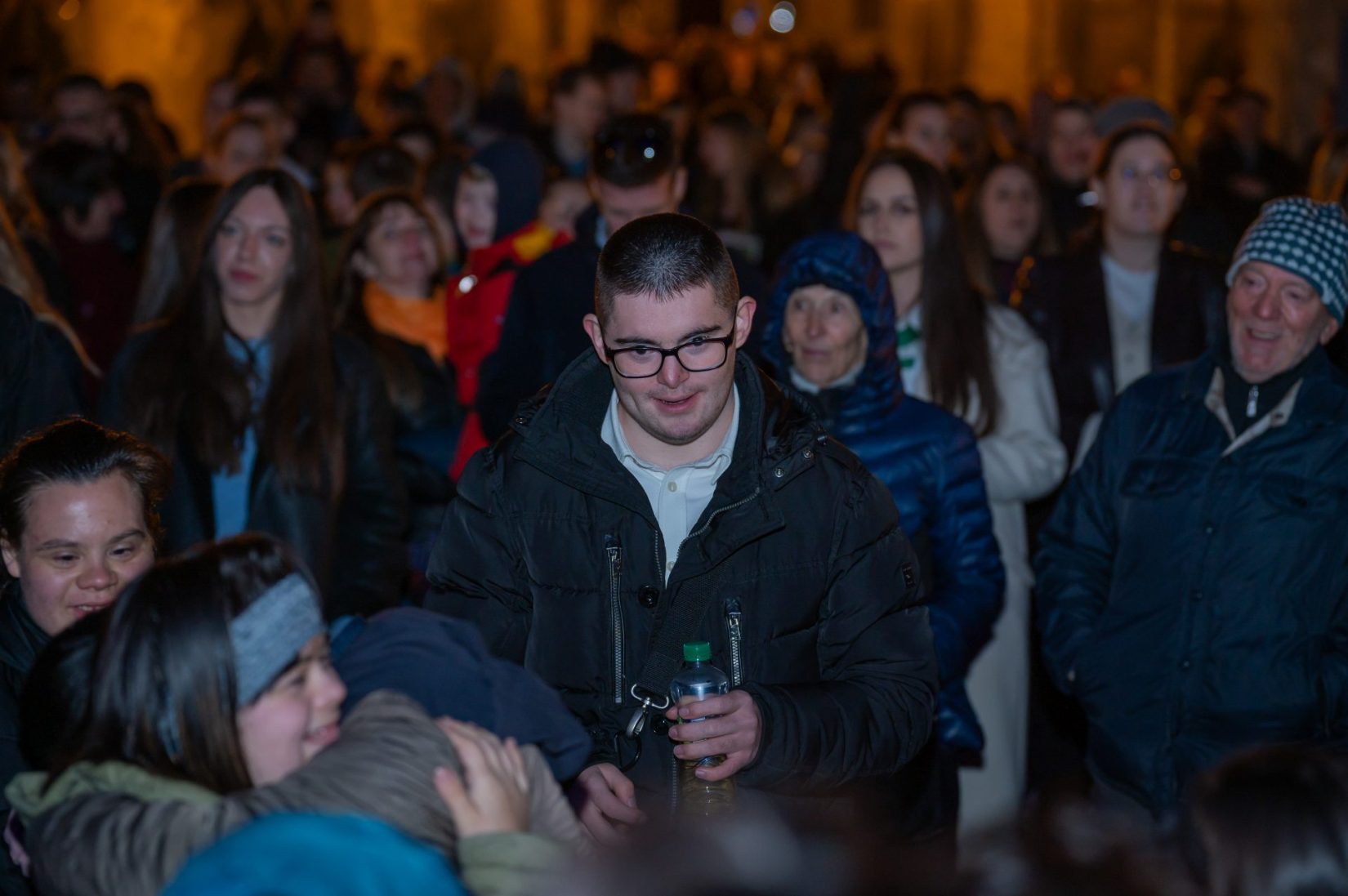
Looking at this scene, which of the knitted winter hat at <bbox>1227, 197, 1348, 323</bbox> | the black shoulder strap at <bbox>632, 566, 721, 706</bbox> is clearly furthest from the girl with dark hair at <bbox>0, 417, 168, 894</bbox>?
the knitted winter hat at <bbox>1227, 197, 1348, 323</bbox>

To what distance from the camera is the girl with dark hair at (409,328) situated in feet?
20.7

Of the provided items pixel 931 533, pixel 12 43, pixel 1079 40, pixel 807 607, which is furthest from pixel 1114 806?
pixel 1079 40

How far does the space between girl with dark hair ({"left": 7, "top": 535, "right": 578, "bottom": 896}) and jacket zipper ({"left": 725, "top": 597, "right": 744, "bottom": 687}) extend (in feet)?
2.62

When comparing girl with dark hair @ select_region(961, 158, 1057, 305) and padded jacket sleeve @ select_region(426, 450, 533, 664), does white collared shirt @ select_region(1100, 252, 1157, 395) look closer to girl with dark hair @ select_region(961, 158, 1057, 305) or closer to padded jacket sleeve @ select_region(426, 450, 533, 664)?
girl with dark hair @ select_region(961, 158, 1057, 305)

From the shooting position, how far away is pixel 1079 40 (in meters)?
27.1

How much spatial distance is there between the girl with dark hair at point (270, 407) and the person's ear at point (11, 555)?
1242 millimetres

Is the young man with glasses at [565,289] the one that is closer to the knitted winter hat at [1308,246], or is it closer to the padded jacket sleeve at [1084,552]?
the padded jacket sleeve at [1084,552]

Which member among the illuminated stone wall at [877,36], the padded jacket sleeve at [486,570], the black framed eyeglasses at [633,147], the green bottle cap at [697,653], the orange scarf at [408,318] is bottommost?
the green bottle cap at [697,653]

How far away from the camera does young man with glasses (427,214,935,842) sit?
11.8ft

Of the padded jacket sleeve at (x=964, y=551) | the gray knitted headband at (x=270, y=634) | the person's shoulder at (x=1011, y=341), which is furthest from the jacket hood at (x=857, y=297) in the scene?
the gray knitted headband at (x=270, y=634)

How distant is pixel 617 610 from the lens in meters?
3.62

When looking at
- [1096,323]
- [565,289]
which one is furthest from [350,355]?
[1096,323]

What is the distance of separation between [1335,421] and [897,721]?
5.19ft

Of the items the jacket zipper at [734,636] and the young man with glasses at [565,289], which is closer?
the jacket zipper at [734,636]
